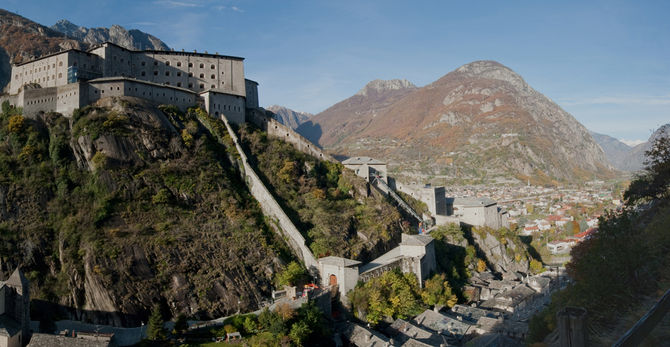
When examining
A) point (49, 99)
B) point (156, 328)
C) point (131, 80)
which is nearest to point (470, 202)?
point (131, 80)

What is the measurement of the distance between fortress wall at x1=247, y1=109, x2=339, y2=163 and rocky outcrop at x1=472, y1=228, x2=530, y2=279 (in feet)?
61.6

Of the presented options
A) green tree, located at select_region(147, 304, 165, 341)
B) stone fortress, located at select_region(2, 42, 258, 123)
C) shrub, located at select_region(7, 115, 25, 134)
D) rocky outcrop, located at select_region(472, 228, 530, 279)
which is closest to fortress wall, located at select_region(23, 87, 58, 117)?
stone fortress, located at select_region(2, 42, 258, 123)

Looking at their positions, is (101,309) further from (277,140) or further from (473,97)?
(473,97)

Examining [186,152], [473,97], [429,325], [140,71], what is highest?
[473,97]

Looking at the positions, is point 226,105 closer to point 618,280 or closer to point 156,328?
point 156,328

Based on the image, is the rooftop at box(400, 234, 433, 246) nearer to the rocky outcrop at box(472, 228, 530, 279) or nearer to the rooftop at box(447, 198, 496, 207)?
the rocky outcrop at box(472, 228, 530, 279)

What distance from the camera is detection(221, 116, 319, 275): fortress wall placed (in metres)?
31.4

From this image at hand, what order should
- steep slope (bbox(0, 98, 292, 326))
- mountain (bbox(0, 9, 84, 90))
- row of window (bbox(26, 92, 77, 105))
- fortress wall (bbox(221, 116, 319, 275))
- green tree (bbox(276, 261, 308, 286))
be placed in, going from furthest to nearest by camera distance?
mountain (bbox(0, 9, 84, 90))
row of window (bbox(26, 92, 77, 105))
fortress wall (bbox(221, 116, 319, 275))
green tree (bbox(276, 261, 308, 286))
steep slope (bbox(0, 98, 292, 326))

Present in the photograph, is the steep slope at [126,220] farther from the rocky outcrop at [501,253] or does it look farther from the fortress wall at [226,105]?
the rocky outcrop at [501,253]

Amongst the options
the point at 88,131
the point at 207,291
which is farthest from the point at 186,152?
the point at 207,291

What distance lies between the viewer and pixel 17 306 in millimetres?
22328

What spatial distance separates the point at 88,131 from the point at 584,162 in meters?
196

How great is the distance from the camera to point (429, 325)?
96.8 ft

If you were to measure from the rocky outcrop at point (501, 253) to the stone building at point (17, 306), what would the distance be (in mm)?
40533
